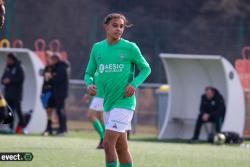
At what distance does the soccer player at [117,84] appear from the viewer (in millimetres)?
11719

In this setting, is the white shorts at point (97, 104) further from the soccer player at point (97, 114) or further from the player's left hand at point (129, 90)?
the player's left hand at point (129, 90)

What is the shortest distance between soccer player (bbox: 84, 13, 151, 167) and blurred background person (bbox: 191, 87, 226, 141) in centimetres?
1062

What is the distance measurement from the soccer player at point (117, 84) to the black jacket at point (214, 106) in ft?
34.9

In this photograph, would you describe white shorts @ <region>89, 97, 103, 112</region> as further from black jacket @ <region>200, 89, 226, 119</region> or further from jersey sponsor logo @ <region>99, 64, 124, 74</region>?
jersey sponsor logo @ <region>99, 64, 124, 74</region>

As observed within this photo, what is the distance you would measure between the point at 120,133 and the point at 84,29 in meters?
20.6

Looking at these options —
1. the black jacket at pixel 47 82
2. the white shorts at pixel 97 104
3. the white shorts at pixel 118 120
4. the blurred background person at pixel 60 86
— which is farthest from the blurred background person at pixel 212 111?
the white shorts at pixel 118 120

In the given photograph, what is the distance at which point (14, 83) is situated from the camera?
78.5 ft

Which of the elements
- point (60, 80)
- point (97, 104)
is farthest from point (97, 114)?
point (60, 80)

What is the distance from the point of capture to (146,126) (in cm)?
2784

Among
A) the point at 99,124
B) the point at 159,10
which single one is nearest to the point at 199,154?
the point at 99,124

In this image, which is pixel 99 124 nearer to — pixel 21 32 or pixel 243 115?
pixel 243 115

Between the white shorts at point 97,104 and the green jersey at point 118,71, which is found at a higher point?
the green jersey at point 118,71

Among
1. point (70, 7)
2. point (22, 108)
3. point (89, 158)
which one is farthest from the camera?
point (70, 7)

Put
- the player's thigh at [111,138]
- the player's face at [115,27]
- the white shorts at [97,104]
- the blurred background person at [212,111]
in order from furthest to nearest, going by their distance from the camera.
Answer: the blurred background person at [212,111], the white shorts at [97,104], the player's face at [115,27], the player's thigh at [111,138]
